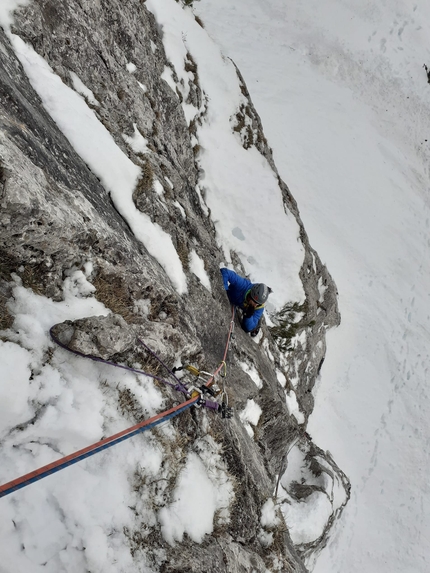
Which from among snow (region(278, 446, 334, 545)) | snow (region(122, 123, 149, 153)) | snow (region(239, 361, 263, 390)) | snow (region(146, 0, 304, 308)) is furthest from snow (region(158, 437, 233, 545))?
snow (region(146, 0, 304, 308))

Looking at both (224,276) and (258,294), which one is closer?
(258,294)

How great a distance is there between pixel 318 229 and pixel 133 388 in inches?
536

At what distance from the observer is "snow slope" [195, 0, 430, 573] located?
13.3m

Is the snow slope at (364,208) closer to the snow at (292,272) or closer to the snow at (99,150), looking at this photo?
the snow at (292,272)

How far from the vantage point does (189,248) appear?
22.7ft

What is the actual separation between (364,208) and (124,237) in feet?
48.1

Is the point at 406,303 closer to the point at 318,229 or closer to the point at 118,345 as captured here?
the point at 318,229

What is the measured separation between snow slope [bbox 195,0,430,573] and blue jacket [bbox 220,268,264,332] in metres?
7.04

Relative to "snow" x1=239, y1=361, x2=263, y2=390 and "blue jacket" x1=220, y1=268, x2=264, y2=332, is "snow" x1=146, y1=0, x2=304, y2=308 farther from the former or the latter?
"snow" x1=239, y1=361, x2=263, y2=390

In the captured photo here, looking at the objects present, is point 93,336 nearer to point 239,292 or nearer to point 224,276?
point 224,276

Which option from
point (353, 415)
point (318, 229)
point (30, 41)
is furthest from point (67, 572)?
point (318, 229)

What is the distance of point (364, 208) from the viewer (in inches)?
678

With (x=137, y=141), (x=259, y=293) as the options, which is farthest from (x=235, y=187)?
(x=259, y=293)

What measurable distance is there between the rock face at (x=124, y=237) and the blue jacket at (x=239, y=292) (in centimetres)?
28
